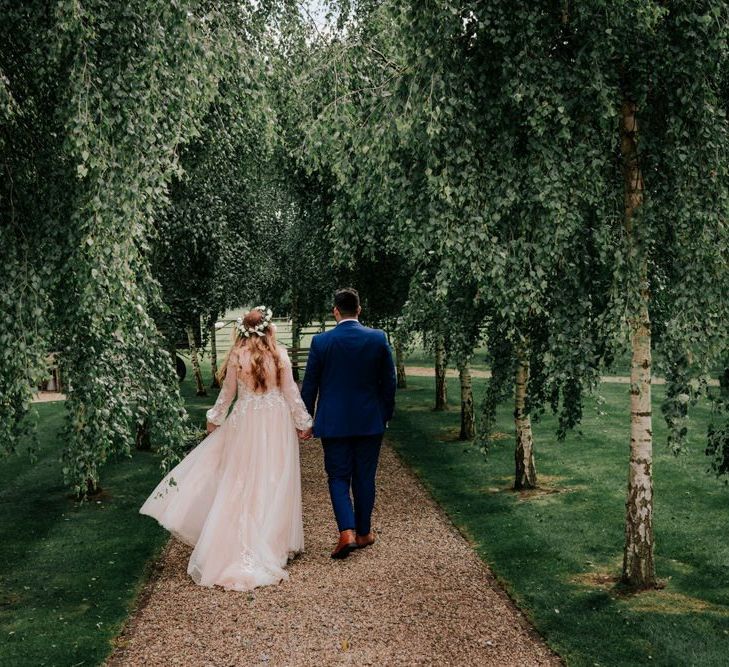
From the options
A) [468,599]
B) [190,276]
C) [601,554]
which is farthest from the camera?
[190,276]

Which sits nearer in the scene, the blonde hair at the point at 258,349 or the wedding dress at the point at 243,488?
the wedding dress at the point at 243,488

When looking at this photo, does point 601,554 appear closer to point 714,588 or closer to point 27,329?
point 714,588

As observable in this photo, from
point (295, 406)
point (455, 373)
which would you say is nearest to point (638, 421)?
point (295, 406)

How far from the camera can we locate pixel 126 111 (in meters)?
5.55

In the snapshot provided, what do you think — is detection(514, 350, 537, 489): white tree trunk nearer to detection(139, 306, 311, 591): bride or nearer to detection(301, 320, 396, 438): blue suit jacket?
detection(301, 320, 396, 438): blue suit jacket

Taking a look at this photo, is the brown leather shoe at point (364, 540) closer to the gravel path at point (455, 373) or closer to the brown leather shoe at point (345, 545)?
the brown leather shoe at point (345, 545)

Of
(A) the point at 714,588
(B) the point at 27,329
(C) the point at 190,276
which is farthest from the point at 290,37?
(A) the point at 714,588

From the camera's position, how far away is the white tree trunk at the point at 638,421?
6.66 m

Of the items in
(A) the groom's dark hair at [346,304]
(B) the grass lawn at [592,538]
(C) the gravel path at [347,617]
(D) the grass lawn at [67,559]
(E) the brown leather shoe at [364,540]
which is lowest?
(D) the grass lawn at [67,559]

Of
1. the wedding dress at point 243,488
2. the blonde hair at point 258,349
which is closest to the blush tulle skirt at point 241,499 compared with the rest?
the wedding dress at point 243,488

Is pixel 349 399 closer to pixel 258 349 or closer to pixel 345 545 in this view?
pixel 258 349

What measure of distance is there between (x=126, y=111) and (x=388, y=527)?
586cm

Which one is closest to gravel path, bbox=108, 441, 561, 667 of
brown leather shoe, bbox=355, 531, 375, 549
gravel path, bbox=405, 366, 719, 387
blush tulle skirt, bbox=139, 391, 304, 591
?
brown leather shoe, bbox=355, 531, 375, 549

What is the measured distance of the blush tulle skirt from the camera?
7.49 meters
